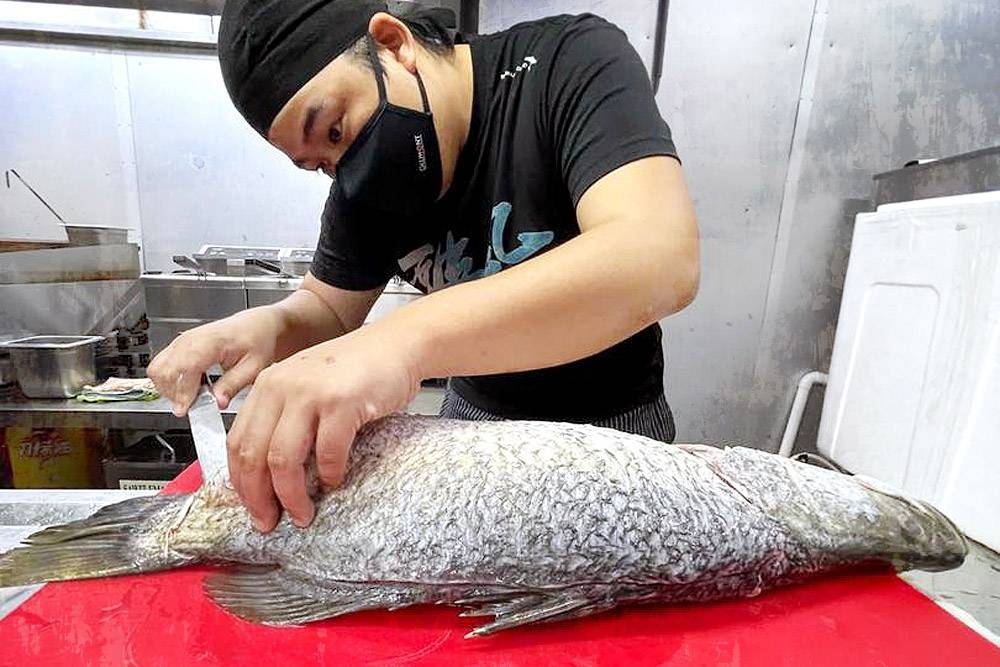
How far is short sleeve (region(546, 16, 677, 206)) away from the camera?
828 millimetres

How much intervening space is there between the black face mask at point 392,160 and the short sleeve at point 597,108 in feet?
0.73

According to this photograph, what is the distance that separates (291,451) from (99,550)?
42 cm

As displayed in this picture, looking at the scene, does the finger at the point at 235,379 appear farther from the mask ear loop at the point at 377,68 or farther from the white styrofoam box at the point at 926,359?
the white styrofoam box at the point at 926,359

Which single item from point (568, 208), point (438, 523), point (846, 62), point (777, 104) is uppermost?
point (846, 62)

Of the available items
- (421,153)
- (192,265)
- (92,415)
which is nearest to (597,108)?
(421,153)

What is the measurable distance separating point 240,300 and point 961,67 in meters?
2.75

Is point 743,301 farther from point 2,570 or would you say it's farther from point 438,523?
point 2,570

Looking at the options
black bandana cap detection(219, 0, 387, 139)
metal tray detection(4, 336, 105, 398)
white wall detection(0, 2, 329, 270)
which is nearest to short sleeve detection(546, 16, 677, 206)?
black bandana cap detection(219, 0, 387, 139)

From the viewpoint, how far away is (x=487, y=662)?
0.67 m

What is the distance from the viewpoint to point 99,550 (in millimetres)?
826

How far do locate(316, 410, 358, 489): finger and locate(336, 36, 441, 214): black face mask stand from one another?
48 cm

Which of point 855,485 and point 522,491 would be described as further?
point 855,485

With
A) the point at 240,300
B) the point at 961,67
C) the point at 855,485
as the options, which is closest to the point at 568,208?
the point at 855,485

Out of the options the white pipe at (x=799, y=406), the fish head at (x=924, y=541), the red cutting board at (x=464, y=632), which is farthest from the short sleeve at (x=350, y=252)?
the white pipe at (x=799, y=406)
